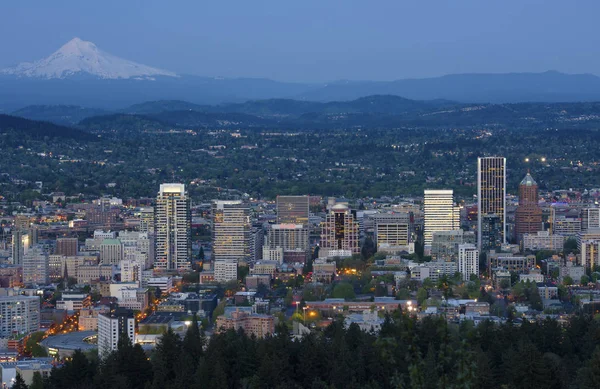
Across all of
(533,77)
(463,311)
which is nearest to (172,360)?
(463,311)

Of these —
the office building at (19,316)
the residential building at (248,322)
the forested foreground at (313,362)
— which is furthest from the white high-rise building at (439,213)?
the forested foreground at (313,362)

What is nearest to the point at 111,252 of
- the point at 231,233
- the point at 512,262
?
the point at 231,233

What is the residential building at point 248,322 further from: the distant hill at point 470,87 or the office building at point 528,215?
the distant hill at point 470,87

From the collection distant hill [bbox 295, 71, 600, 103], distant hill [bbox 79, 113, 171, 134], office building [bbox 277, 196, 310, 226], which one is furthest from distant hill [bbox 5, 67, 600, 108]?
office building [bbox 277, 196, 310, 226]

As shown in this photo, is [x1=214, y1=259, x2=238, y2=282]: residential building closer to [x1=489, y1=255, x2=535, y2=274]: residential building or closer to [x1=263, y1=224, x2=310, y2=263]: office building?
[x1=263, y1=224, x2=310, y2=263]: office building

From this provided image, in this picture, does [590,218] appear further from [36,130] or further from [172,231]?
[36,130]
